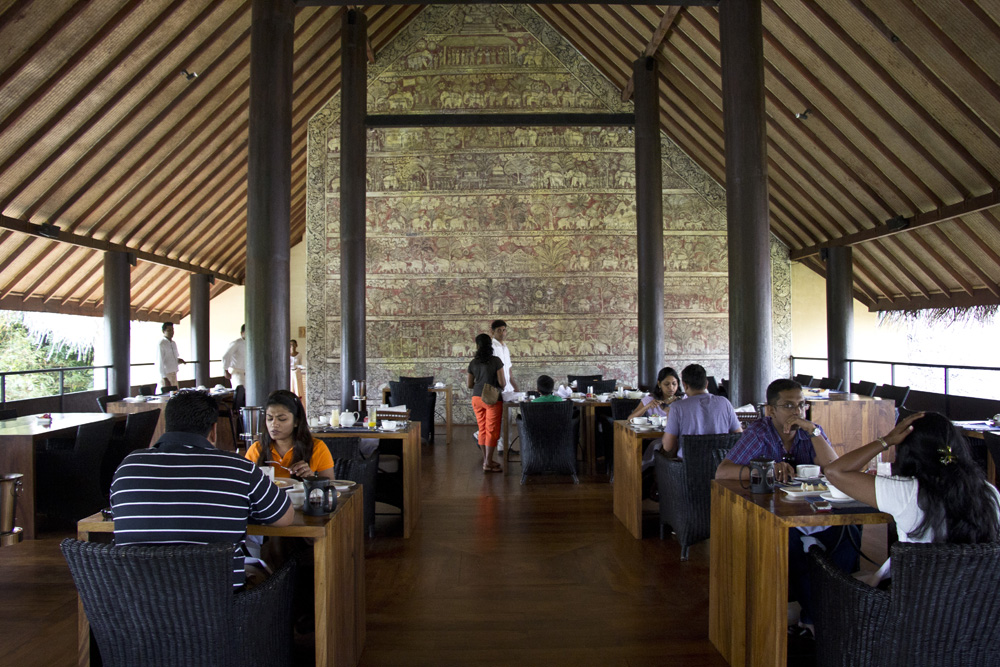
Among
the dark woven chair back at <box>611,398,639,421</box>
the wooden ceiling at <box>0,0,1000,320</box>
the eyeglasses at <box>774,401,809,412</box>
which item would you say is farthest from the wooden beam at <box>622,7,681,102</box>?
the eyeglasses at <box>774,401,809,412</box>

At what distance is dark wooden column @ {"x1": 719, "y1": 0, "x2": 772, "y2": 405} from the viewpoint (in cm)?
692

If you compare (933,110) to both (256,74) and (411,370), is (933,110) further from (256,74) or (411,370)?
(411,370)

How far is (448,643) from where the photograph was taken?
363 centimetres

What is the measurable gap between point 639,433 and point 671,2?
506 centimetres

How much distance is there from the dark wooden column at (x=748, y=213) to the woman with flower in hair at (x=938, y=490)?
4.37 m

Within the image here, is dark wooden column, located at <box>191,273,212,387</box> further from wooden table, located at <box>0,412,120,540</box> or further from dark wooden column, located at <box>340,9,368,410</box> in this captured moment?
wooden table, located at <box>0,412,120,540</box>

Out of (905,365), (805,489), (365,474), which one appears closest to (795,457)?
(805,489)

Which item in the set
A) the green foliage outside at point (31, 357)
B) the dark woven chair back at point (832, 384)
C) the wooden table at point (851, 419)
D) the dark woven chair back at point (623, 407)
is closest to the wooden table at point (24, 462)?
the dark woven chair back at point (623, 407)

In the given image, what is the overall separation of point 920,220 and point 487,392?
7477 mm

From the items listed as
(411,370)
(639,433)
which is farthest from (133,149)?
(639,433)

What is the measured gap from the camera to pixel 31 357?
56.7 feet

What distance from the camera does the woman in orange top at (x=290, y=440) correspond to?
3.86m

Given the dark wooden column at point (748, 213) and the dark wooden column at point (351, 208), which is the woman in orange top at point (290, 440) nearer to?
the dark wooden column at point (748, 213)

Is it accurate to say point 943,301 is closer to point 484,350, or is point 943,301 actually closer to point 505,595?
point 484,350
